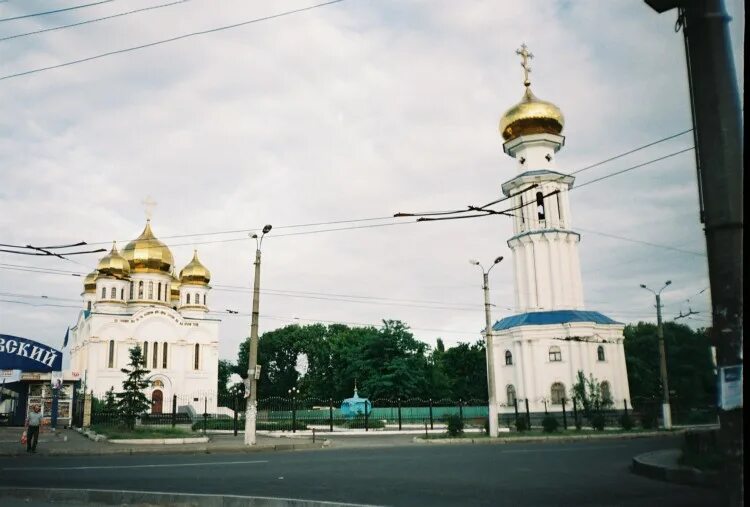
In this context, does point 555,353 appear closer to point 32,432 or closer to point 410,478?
point 32,432

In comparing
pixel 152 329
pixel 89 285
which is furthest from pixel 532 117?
pixel 89 285

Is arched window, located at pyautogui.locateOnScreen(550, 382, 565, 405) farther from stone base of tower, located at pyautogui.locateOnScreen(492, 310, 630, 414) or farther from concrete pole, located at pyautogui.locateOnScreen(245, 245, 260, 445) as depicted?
concrete pole, located at pyautogui.locateOnScreen(245, 245, 260, 445)

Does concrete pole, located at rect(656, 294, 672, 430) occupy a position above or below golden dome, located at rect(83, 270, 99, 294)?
below

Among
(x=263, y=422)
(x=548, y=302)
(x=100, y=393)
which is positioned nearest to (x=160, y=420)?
(x=263, y=422)

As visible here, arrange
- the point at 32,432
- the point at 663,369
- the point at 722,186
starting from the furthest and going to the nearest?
the point at 32,432
the point at 663,369
the point at 722,186

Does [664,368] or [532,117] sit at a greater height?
[532,117]

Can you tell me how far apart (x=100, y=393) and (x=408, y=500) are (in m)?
45.4

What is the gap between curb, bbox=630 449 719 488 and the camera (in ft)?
5.03

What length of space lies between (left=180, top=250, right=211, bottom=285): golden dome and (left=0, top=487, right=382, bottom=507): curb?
47.7 m

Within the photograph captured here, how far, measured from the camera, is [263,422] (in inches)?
1193

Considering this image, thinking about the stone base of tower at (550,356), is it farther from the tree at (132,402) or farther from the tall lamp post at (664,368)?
the tall lamp post at (664,368)

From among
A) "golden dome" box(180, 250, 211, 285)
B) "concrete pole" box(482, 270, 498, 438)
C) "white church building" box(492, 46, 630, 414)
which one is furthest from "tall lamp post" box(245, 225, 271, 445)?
"golden dome" box(180, 250, 211, 285)

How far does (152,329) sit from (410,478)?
1756 inches

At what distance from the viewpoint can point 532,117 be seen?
38094mm
